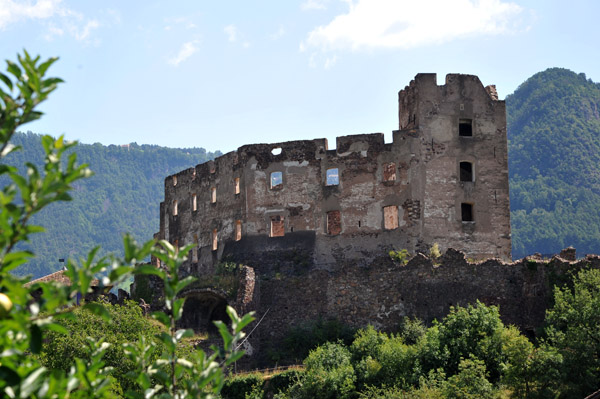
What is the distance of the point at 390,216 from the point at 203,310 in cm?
914

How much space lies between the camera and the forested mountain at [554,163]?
10975cm

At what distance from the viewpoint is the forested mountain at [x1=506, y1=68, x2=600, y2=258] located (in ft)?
360

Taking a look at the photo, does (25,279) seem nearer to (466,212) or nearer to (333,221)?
(466,212)

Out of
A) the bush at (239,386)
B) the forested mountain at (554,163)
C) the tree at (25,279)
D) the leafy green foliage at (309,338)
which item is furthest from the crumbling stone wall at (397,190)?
the forested mountain at (554,163)

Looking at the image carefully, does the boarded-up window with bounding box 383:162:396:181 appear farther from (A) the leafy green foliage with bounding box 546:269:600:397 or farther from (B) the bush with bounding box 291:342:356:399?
(A) the leafy green foliage with bounding box 546:269:600:397

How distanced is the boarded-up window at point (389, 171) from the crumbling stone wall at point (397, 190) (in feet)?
0.13

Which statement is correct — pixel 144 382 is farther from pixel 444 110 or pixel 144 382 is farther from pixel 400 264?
pixel 444 110

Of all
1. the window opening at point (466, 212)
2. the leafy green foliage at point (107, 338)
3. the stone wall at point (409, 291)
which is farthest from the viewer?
the window opening at point (466, 212)

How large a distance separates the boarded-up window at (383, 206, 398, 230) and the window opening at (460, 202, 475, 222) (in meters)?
2.84

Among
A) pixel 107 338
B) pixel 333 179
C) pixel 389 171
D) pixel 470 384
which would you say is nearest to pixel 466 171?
pixel 389 171

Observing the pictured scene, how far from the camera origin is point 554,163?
125938 mm

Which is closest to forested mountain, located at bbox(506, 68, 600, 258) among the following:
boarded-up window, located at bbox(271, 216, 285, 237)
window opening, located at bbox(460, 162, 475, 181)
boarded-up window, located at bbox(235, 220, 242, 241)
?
boarded-up window, located at bbox(271, 216, 285, 237)

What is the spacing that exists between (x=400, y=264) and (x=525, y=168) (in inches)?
3739

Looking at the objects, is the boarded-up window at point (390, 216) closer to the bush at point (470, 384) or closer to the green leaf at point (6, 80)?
the bush at point (470, 384)
